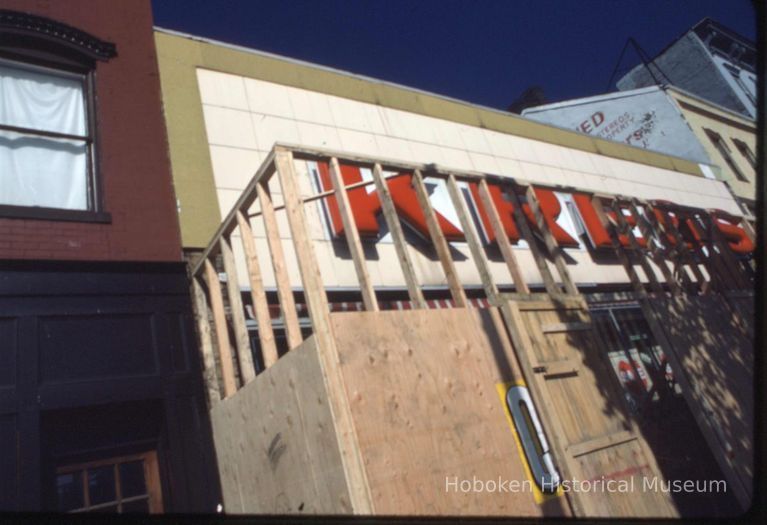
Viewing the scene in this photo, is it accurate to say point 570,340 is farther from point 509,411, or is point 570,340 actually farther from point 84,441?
point 84,441

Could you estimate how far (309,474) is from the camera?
11.8 feet

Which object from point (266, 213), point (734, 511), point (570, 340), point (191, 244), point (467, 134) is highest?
point (467, 134)

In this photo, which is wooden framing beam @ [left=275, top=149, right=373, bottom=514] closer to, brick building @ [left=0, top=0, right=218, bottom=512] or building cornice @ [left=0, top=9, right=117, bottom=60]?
brick building @ [left=0, top=0, right=218, bottom=512]

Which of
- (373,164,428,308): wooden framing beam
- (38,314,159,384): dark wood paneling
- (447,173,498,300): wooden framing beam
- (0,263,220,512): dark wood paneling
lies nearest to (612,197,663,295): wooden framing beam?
(447,173,498,300): wooden framing beam

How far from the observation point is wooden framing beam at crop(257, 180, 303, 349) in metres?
3.96

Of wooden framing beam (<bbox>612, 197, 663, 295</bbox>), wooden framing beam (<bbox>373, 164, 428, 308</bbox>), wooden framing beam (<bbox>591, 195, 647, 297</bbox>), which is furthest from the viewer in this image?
wooden framing beam (<bbox>612, 197, 663, 295</bbox>)

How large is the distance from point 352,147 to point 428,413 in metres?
5.78

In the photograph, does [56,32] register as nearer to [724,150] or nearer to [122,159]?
[122,159]

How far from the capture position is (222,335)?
5.46 m

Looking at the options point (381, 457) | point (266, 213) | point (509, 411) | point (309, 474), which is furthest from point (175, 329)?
point (509, 411)

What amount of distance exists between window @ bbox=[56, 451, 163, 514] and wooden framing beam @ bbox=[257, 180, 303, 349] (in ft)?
7.45

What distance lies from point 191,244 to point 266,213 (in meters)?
2.01

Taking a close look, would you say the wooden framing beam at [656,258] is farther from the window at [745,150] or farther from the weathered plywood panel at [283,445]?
the window at [745,150]

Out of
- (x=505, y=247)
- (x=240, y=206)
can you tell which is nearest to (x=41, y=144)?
(x=240, y=206)
